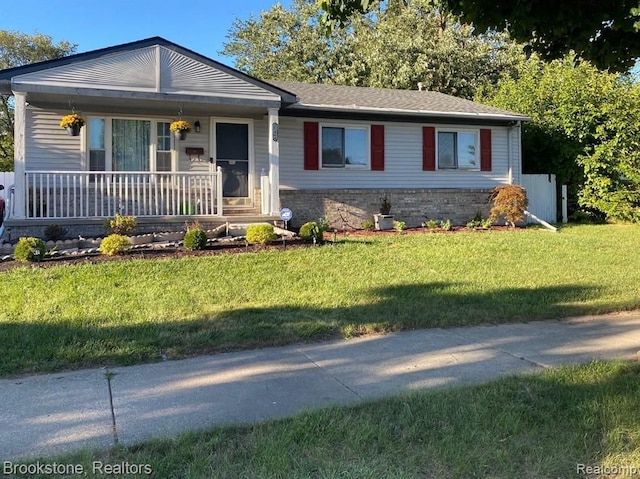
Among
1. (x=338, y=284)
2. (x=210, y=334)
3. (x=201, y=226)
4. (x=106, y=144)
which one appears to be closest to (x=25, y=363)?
(x=210, y=334)

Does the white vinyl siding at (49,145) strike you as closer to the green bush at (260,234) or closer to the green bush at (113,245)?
the green bush at (113,245)

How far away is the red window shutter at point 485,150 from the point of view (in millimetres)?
16328

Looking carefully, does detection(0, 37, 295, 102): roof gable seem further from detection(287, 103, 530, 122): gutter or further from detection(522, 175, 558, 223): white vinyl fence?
detection(522, 175, 558, 223): white vinyl fence

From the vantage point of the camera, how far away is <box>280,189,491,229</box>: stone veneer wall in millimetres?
14344

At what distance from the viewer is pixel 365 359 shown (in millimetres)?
5191

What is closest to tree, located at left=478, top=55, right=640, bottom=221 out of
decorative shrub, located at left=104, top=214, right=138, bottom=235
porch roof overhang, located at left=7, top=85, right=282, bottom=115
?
porch roof overhang, located at left=7, top=85, right=282, bottom=115

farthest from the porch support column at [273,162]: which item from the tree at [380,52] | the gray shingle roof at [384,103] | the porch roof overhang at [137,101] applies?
the tree at [380,52]

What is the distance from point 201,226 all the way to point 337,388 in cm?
773

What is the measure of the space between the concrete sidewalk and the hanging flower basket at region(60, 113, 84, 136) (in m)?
8.12

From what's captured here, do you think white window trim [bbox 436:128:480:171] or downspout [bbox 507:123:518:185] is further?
downspout [bbox 507:123:518:185]

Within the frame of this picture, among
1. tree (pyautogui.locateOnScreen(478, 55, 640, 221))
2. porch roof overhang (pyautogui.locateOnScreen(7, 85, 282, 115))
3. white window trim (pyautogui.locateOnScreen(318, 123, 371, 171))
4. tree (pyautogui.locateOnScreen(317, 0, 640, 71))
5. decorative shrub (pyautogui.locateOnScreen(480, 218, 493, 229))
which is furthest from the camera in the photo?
tree (pyautogui.locateOnScreen(478, 55, 640, 221))

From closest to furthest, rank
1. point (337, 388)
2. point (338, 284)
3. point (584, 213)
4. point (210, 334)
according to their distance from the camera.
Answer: point (337, 388) → point (210, 334) → point (338, 284) → point (584, 213)

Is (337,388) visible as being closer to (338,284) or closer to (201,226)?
(338,284)

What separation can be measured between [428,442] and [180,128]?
1036 centimetres
